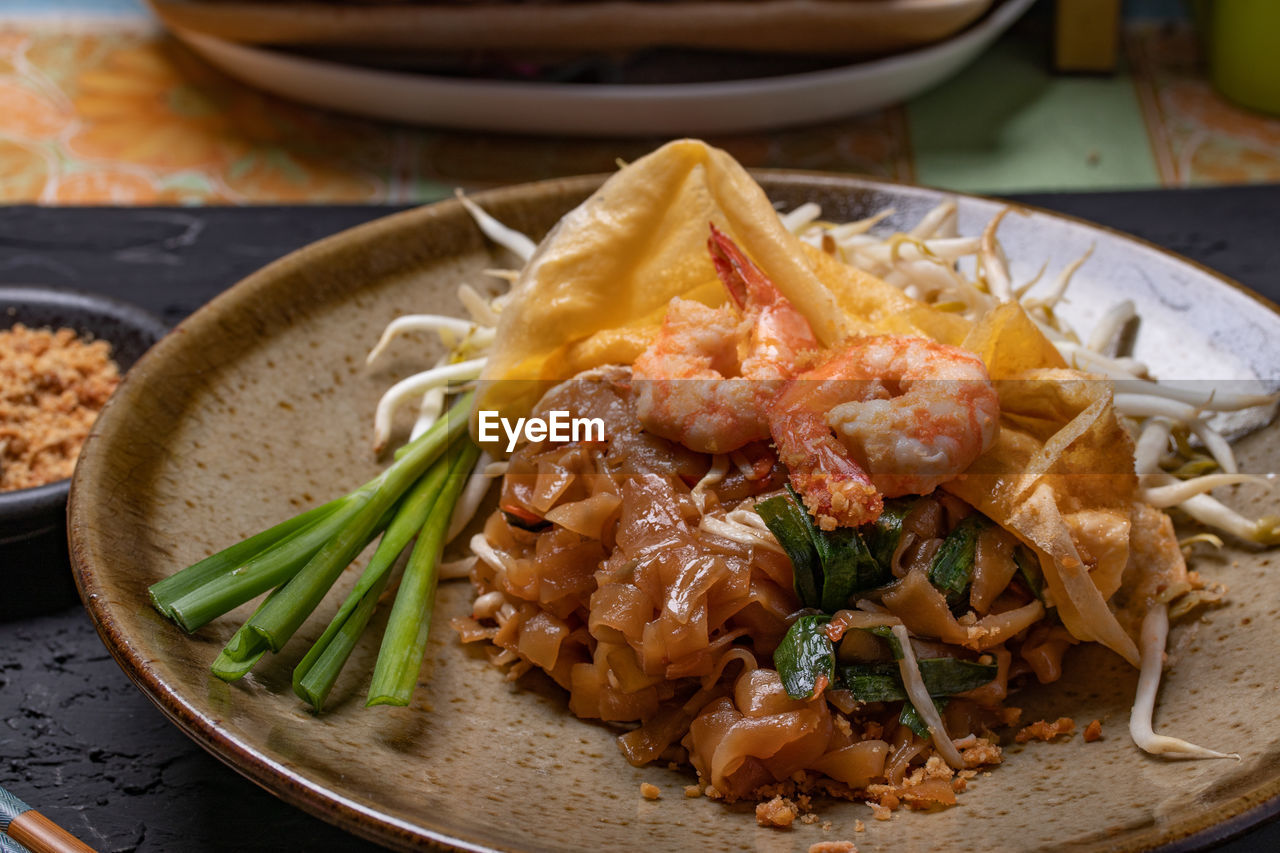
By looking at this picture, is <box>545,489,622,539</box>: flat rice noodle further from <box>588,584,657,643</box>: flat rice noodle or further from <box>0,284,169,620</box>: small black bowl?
<box>0,284,169,620</box>: small black bowl

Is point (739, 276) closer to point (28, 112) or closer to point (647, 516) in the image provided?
point (647, 516)

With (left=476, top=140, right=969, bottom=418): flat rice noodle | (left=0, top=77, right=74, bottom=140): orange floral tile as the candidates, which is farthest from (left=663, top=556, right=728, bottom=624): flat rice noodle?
(left=0, top=77, right=74, bottom=140): orange floral tile

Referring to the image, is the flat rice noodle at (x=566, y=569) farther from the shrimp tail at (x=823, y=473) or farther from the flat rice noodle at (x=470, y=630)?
the shrimp tail at (x=823, y=473)

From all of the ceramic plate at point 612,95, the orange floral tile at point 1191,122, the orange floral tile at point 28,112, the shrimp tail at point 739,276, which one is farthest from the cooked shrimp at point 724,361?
the orange floral tile at point 28,112

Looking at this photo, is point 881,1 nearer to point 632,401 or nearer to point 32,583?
point 632,401

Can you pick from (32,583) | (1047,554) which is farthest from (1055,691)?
(32,583)

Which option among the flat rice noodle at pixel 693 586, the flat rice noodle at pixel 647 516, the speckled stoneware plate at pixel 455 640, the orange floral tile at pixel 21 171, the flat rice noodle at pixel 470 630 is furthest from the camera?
the orange floral tile at pixel 21 171
